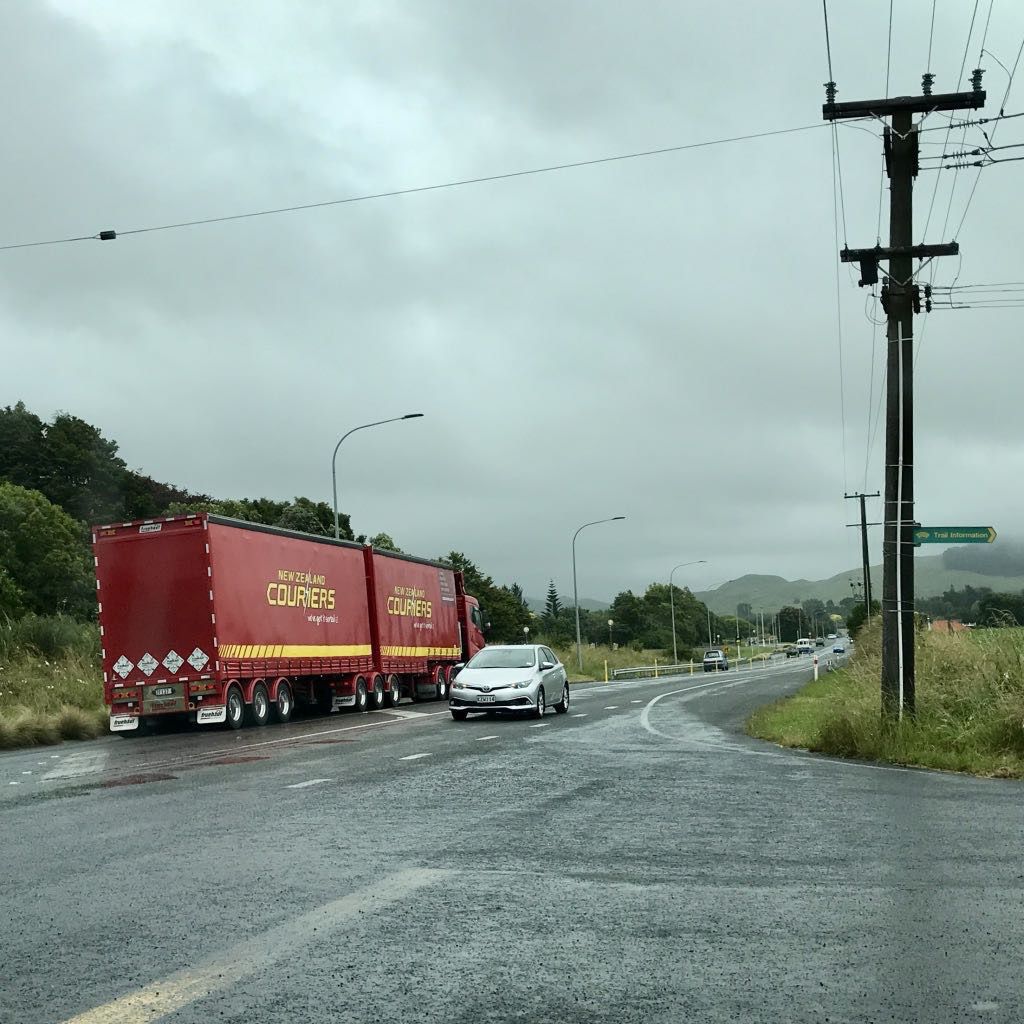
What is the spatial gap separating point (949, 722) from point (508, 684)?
10827mm

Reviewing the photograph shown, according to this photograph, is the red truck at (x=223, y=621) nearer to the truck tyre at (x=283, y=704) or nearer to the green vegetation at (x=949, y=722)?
the truck tyre at (x=283, y=704)

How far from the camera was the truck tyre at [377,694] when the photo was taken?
34938 mm

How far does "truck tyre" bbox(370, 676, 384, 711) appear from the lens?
34938 mm

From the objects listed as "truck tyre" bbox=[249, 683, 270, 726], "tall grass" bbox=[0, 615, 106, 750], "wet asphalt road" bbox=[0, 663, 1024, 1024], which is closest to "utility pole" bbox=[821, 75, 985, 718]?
"wet asphalt road" bbox=[0, 663, 1024, 1024]

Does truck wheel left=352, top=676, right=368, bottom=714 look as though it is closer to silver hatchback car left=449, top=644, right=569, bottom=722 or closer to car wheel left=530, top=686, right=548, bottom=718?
silver hatchback car left=449, top=644, right=569, bottom=722

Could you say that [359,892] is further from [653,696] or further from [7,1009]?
[653,696]

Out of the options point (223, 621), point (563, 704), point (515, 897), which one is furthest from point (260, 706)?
point (515, 897)

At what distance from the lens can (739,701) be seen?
3431cm

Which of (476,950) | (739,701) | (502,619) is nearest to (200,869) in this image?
(476,950)

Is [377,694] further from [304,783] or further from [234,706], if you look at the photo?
[304,783]

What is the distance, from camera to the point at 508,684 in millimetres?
26344

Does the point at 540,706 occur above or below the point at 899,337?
below

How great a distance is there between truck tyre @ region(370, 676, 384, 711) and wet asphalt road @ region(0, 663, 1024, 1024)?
811 inches

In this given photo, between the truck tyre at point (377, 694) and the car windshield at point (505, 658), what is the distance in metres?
7.08
